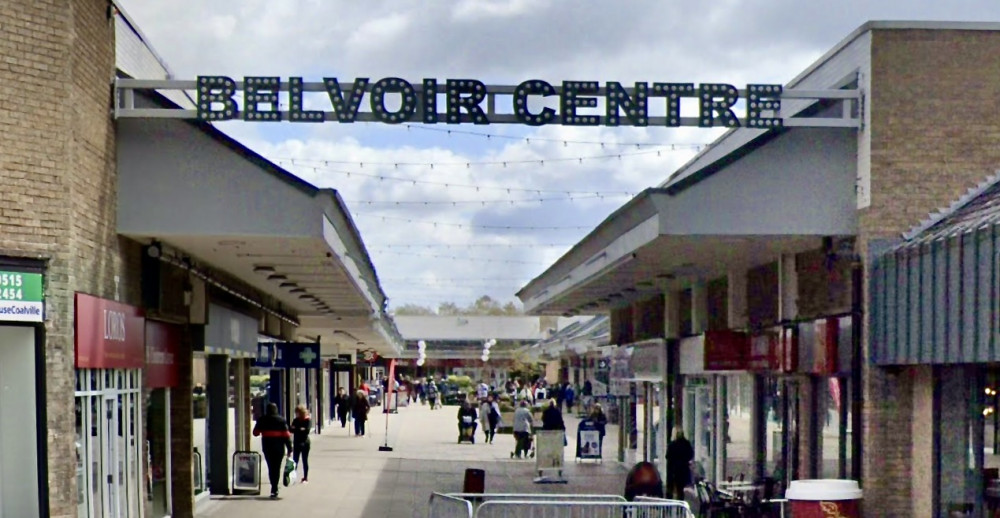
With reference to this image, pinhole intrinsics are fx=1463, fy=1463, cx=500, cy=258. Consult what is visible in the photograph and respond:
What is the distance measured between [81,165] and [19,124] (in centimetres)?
96

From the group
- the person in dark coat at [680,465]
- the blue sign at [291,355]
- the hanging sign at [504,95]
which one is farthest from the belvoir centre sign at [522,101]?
the blue sign at [291,355]

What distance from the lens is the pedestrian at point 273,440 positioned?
81.9 ft

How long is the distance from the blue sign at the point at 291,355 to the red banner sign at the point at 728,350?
12.6 m

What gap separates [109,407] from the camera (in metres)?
16.1

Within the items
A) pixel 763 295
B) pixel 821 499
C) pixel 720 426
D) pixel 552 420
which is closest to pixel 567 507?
pixel 821 499

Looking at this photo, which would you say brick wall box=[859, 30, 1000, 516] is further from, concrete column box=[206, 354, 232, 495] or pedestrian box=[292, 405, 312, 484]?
pedestrian box=[292, 405, 312, 484]

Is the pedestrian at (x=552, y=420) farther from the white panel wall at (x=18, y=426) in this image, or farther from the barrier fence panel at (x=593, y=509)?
the white panel wall at (x=18, y=426)

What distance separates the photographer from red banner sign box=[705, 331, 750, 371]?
21.5m

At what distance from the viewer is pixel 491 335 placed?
116000mm

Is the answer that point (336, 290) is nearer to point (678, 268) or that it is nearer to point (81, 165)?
point (678, 268)

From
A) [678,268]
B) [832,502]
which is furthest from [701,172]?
[678,268]

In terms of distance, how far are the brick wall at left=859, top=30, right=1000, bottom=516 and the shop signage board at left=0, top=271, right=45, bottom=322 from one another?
8.99 metres

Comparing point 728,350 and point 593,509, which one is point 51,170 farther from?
point 728,350

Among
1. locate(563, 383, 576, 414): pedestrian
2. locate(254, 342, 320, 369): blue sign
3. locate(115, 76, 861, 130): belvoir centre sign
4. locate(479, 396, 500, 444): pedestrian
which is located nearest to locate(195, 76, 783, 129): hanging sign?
locate(115, 76, 861, 130): belvoir centre sign
